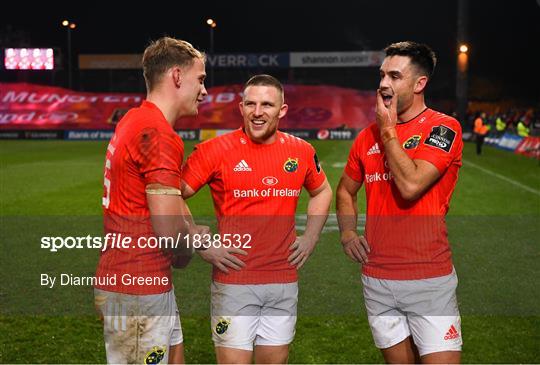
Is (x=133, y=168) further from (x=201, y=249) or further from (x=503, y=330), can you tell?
(x=503, y=330)

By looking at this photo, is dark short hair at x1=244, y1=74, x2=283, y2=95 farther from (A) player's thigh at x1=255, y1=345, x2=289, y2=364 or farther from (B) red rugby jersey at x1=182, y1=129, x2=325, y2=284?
(A) player's thigh at x1=255, y1=345, x2=289, y2=364

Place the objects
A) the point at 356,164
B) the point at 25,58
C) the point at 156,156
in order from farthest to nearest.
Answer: the point at 25,58 < the point at 356,164 < the point at 156,156

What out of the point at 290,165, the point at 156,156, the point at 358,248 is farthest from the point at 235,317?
the point at 156,156

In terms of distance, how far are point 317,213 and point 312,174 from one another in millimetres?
245

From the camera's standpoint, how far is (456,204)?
Answer: 13391 millimetres

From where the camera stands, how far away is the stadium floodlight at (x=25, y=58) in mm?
44281

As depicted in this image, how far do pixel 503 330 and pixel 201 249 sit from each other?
361 cm

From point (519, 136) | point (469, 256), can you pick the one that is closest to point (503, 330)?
point (469, 256)

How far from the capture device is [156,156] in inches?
116

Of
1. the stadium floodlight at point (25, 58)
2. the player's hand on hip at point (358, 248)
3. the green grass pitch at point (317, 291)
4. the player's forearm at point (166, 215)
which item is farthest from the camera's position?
the stadium floodlight at point (25, 58)

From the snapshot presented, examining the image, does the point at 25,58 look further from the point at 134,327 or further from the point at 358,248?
the point at 134,327

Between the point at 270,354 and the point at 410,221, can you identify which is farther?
the point at 270,354

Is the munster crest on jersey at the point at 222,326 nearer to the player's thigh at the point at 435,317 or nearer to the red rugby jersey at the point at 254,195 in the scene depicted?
the red rugby jersey at the point at 254,195

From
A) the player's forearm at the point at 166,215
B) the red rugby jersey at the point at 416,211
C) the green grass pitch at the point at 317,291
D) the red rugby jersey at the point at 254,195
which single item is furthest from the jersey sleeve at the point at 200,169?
the green grass pitch at the point at 317,291
